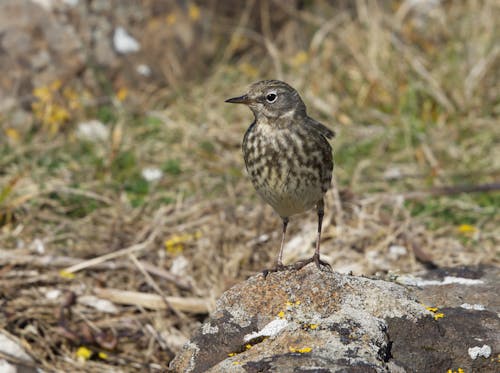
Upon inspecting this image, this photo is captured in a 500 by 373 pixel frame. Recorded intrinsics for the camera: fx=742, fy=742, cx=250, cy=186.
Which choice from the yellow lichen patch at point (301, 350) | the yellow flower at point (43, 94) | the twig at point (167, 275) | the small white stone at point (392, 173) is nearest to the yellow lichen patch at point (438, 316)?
the yellow lichen patch at point (301, 350)

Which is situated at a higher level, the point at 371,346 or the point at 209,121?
the point at 209,121

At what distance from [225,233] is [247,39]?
388 cm

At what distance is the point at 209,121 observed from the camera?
7.52 meters

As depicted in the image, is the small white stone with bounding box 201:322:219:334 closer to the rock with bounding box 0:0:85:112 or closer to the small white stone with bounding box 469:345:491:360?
the small white stone with bounding box 469:345:491:360

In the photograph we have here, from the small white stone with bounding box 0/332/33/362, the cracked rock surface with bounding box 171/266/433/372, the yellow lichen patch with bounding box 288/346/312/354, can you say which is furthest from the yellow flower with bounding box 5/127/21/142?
the yellow lichen patch with bounding box 288/346/312/354

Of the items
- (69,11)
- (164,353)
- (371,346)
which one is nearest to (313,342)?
(371,346)

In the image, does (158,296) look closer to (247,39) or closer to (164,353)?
(164,353)

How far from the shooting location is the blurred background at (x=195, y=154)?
4.98 m

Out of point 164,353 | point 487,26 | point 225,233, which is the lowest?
point 164,353

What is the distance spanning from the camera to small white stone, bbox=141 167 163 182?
6.48 meters

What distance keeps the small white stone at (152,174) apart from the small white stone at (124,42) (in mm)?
1651

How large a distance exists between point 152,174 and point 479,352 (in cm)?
402

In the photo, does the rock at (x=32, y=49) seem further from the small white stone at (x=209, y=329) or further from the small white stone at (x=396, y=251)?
the small white stone at (x=209, y=329)

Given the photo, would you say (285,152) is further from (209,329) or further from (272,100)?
(209,329)
